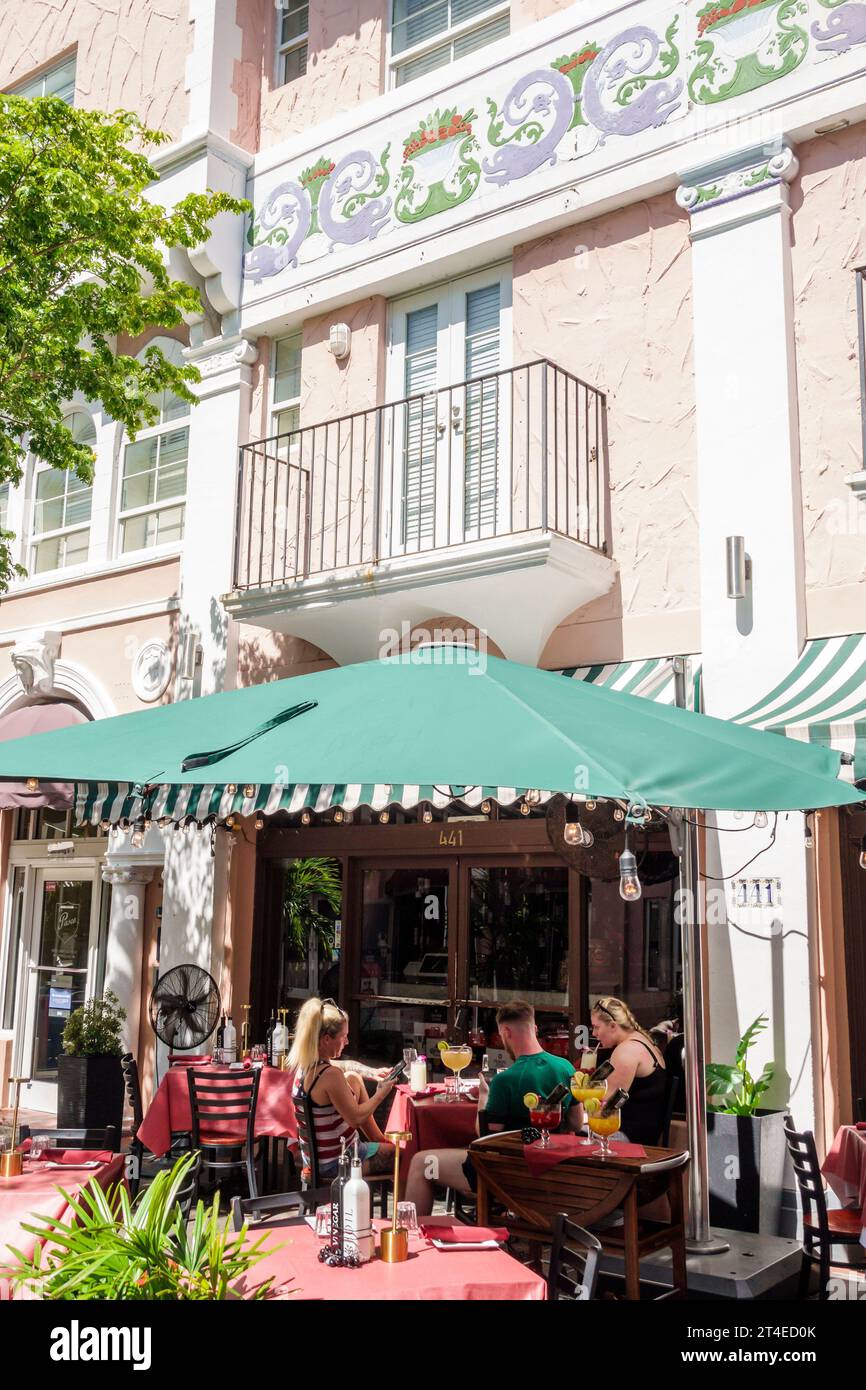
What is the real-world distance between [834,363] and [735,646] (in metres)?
2.07

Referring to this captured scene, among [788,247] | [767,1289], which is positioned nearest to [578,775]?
[767,1289]

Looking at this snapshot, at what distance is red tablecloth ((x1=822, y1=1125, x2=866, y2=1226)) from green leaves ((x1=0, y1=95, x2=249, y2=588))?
25.6 feet

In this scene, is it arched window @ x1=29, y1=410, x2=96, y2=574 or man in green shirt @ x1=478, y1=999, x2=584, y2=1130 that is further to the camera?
arched window @ x1=29, y1=410, x2=96, y2=574

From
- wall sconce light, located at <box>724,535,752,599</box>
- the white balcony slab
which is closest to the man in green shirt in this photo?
wall sconce light, located at <box>724,535,752,599</box>

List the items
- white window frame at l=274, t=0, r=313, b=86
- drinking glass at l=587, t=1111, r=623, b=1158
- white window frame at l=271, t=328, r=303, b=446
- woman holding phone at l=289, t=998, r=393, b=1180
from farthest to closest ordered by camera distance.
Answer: white window frame at l=274, t=0, r=313, b=86 → white window frame at l=271, t=328, r=303, b=446 → woman holding phone at l=289, t=998, r=393, b=1180 → drinking glass at l=587, t=1111, r=623, b=1158

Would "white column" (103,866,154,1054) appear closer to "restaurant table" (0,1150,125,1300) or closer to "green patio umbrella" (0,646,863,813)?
"green patio umbrella" (0,646,863,813)

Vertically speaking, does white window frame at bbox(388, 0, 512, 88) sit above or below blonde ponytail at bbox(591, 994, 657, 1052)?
above

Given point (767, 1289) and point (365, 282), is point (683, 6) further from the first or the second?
point (767, 1289)

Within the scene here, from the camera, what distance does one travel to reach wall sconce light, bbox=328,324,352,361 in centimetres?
1154

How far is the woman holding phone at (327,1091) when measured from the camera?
702cm

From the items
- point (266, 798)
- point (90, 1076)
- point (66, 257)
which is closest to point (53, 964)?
point (90, 1076)

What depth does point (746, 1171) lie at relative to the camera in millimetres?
7273

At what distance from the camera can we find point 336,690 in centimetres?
565

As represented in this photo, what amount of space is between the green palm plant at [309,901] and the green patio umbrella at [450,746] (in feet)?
16.9
